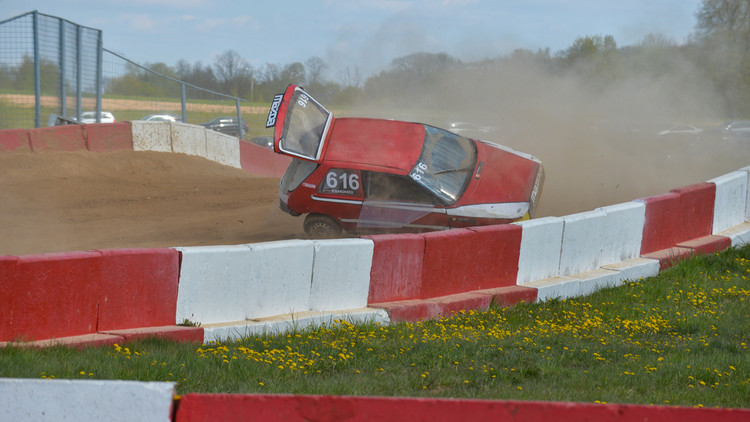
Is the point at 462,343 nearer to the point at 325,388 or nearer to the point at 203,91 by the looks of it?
the point at 325,388

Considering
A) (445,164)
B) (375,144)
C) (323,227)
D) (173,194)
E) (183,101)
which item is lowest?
(173,194)

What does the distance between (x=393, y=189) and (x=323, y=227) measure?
1.00 metres

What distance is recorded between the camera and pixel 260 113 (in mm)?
21922

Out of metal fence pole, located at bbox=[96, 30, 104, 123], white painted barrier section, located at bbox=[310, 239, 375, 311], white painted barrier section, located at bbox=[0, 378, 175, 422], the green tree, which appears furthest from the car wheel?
the green tree

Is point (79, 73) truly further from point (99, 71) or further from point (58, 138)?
point (58, 138)

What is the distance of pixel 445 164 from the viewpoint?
28.9 ft

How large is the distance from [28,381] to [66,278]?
6.72 feet

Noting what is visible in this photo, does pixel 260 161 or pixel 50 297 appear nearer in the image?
pixel 50 297

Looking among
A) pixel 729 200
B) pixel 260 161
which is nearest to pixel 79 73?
pixel 260 161

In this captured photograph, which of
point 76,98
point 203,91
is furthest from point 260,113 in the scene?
point 76,98

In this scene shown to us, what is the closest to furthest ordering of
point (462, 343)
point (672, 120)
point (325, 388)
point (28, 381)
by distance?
point (28, 381)
point (325, 388)
point (462, 343)
point (672, 120)

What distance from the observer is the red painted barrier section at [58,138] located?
43.4 ft

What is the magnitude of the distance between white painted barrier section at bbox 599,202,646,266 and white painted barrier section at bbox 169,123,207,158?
33.6ft

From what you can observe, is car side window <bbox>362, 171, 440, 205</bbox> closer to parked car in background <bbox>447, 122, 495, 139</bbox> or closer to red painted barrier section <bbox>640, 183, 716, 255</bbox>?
red painted barrier section <bbox>640, 183, 716, 255</bbox>
